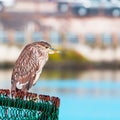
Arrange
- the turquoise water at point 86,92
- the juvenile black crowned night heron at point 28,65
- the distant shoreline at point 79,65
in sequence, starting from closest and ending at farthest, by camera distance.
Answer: the juvenile black crowned night heron at point 28,65, the turquoise water at point 86,92, the distant shoreline at point 79,65

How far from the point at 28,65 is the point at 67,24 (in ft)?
72.5

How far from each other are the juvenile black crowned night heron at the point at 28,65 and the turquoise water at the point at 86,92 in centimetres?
973

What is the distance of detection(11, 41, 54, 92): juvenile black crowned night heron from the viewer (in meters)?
2.67

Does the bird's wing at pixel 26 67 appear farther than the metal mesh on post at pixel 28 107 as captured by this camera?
Yes

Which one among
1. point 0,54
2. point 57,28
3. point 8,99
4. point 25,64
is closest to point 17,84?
point 25,64

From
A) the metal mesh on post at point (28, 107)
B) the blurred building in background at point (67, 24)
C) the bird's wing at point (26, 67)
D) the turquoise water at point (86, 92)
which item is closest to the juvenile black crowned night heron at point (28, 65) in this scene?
the bird's wing at point (26, 67)

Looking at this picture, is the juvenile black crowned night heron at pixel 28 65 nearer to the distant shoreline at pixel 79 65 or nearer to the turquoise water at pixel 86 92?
the turquoise water at pixel 86 92

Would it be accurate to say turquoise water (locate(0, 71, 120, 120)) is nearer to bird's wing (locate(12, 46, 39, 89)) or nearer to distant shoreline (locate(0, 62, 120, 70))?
distant shoreline (locate(0, 62, 120, 70))

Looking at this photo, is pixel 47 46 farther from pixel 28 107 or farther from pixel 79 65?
pixel 79 65

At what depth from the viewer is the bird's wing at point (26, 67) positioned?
2.68 metres

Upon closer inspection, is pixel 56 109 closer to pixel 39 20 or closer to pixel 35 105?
pixel 35 105

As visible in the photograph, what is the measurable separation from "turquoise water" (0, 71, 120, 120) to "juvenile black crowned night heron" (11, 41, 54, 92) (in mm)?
9727

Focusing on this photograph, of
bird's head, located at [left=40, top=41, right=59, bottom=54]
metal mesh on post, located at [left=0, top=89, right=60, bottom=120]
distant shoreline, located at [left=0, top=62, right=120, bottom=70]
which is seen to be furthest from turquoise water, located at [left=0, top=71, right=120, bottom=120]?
metal mesh on post, located at [left=0, top=89, right=60, bottom=120]

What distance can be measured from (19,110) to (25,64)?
0.69m
